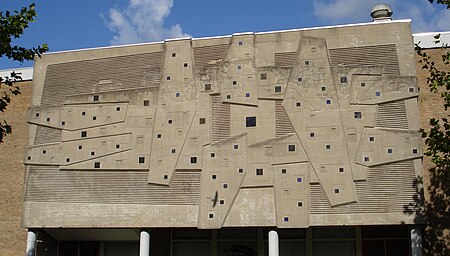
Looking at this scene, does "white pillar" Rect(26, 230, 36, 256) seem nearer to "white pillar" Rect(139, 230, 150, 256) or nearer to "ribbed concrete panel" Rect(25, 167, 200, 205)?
"ribbed concrete panel" Rect(25, 167, 200, 205)

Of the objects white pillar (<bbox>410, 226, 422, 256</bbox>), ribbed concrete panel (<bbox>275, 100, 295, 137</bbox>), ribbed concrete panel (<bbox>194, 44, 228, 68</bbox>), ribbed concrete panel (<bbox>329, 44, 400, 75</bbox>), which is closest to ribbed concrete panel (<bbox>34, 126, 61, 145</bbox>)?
ribbed concrete panel (<bbox>194, 44, 228, 68</bbox>)

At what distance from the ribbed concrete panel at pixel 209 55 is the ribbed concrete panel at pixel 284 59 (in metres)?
2.44

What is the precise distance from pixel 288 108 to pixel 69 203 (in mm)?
10754

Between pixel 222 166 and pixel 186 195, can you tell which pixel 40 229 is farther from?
pixel 222 166

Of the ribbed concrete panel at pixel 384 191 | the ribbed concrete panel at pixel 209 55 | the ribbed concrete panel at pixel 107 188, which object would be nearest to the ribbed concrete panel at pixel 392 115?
the ribbed concrete panel at pixel 384 191

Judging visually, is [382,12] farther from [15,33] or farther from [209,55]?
[15,33]

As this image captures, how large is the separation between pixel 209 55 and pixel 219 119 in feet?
10.3

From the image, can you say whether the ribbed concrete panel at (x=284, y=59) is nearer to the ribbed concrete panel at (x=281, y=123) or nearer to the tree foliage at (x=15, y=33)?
the ribbed concrete panel at (x=281, y=123)

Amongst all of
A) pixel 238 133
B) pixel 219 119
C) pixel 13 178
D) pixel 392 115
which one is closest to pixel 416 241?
pixel 392 115

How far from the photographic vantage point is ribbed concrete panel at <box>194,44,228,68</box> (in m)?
27.1

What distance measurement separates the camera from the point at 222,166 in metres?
25.9

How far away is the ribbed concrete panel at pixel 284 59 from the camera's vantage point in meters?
26.3

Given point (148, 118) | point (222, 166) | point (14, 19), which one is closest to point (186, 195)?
point (222, 166)

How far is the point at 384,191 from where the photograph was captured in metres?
24.6
